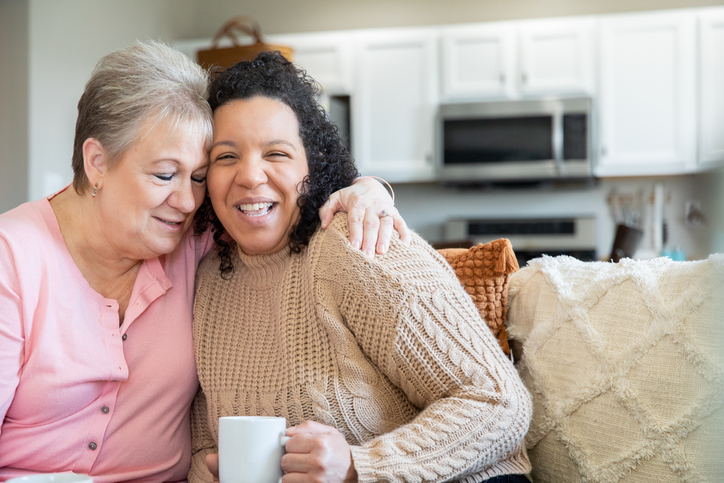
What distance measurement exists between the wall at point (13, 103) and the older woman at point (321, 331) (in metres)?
2.11

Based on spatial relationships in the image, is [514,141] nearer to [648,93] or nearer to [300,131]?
[648,93]

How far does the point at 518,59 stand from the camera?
382cm

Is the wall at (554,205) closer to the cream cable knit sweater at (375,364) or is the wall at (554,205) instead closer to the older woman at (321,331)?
the older woman at (321,331)

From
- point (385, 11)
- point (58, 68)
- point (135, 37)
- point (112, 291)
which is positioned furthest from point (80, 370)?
point (385, 11)

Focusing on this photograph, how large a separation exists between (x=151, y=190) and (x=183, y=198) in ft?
0.22

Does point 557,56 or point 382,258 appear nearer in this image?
point 382,258

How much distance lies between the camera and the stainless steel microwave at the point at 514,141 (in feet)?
12.1

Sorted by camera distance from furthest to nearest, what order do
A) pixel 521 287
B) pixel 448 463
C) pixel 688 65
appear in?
pixel 688 65
pixel 521 287
pixel 448 463

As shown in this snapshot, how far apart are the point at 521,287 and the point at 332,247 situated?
0.39 metres

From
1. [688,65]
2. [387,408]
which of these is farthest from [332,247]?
[688,65]

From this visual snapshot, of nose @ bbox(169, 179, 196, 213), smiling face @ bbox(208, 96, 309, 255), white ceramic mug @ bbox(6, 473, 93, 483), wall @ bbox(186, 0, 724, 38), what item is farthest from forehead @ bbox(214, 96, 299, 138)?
wall @ bbox(186, 0, 724, 38)

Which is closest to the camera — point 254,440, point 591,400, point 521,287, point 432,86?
point 254,440

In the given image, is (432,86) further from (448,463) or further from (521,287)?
(448,463)

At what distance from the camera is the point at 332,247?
3.75ft
